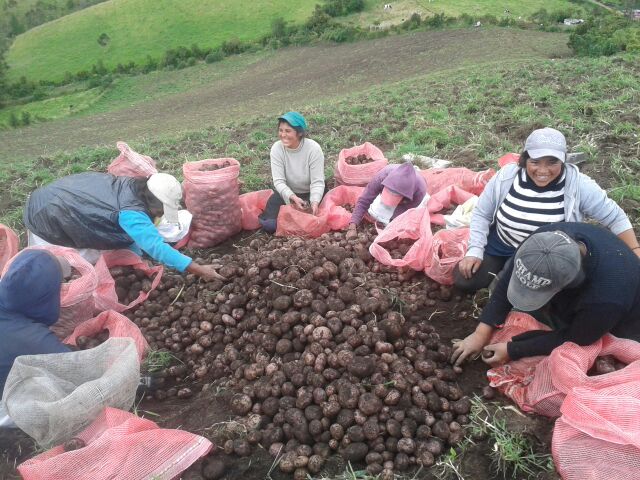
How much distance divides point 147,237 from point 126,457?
5.57 ft

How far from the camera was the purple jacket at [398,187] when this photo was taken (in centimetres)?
392

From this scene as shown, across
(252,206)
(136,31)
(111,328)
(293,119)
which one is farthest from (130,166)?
(136,31)

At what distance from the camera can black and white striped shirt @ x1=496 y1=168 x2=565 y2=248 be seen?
2832mm

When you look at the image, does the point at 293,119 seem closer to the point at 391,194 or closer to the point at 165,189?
Result: the point at 391,194

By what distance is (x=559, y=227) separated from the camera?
86.1 inches

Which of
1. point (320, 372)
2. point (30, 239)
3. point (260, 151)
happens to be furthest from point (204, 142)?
point (320, 372)

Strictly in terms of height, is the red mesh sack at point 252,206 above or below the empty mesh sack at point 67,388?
below

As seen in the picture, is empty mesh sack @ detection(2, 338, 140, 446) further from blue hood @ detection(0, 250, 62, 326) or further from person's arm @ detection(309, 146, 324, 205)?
person's arm @ detection(309, 146, 324, 205)

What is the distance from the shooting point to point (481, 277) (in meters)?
3.15

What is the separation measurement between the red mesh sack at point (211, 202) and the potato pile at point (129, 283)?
2.36ft

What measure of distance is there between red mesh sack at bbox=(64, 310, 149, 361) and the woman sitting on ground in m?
2.09

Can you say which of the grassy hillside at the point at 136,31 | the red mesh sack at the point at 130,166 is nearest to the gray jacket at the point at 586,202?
the red mesh sack at the point at 130,166

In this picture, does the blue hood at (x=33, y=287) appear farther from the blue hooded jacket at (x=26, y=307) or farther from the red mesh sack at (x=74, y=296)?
the red mesh sack at (x=74, y=296)

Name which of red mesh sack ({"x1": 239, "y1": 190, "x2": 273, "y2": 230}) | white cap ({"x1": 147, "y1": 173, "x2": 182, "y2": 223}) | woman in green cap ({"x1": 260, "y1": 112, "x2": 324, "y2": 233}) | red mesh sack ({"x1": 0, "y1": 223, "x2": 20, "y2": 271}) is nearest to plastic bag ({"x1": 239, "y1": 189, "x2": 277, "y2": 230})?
red mesh sack ({"x1": 239, "y1": 190, "x2": 273, "y2": 230})
